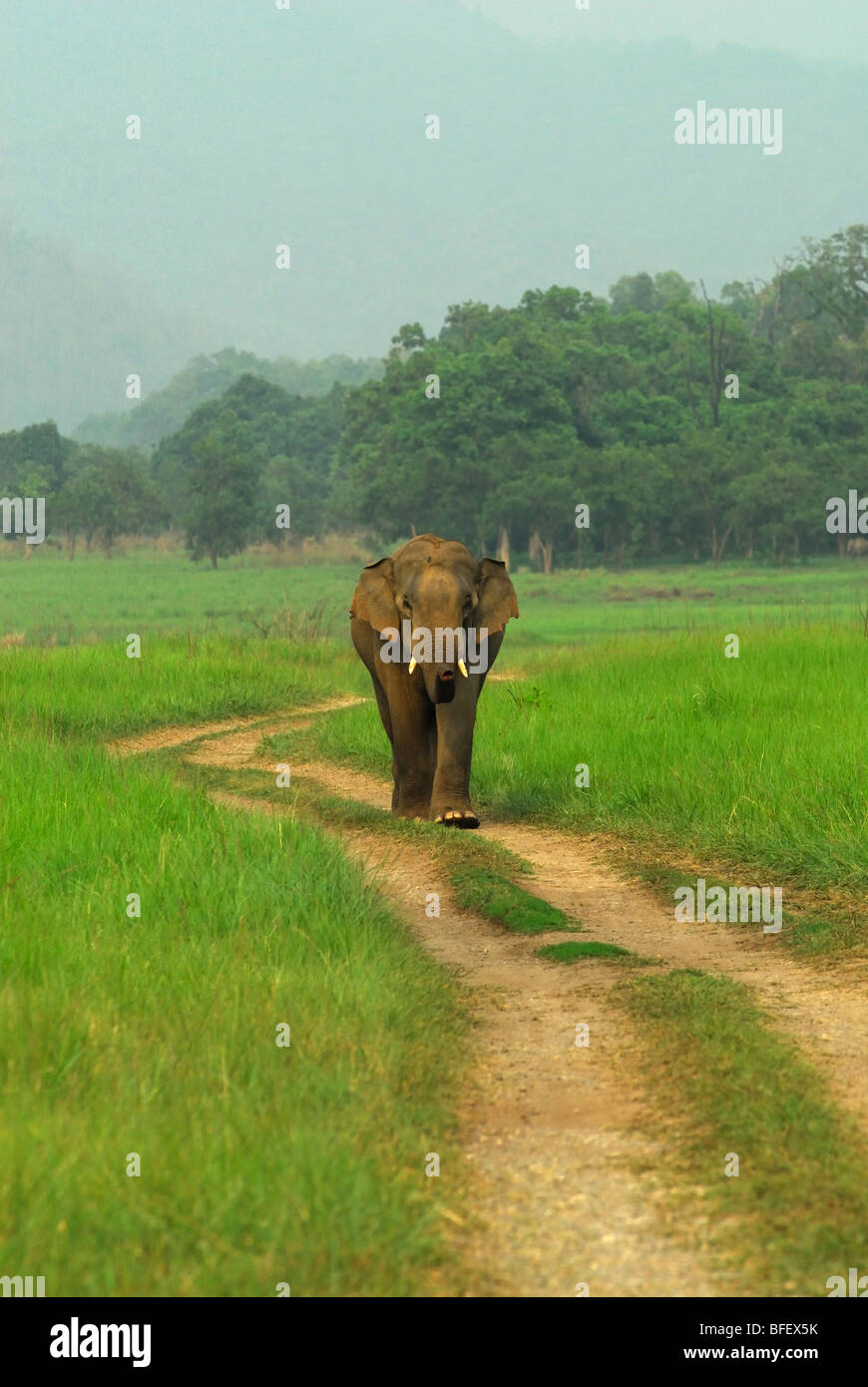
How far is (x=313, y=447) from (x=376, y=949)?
87.0 m

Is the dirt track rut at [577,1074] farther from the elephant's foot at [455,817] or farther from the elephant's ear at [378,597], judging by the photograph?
the elephant's ear at [378,597]

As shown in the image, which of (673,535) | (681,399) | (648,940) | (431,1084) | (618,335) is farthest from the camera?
(618,335)

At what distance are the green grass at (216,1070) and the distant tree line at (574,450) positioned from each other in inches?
1746

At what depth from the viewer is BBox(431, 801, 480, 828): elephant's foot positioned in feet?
35.6

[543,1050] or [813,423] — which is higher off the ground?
[813,423]

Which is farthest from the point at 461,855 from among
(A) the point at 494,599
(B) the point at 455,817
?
(A) the point at 494,599

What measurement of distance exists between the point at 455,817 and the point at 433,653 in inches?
45.7

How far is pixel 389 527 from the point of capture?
197ft

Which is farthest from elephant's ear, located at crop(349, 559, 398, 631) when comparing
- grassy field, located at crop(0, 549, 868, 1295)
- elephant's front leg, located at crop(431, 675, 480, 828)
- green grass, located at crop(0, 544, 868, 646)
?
green grass, located at crop(0, 544, 868, 646)

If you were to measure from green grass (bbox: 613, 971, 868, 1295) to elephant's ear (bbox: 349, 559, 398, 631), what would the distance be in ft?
18.1

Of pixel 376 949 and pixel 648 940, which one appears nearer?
pixel 376 949

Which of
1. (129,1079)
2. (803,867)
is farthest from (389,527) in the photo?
(129,1079)

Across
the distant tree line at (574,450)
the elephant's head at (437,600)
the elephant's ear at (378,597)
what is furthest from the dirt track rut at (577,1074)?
the distant tree line at (574,450)

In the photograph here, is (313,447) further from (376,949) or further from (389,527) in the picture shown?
(376,949)
